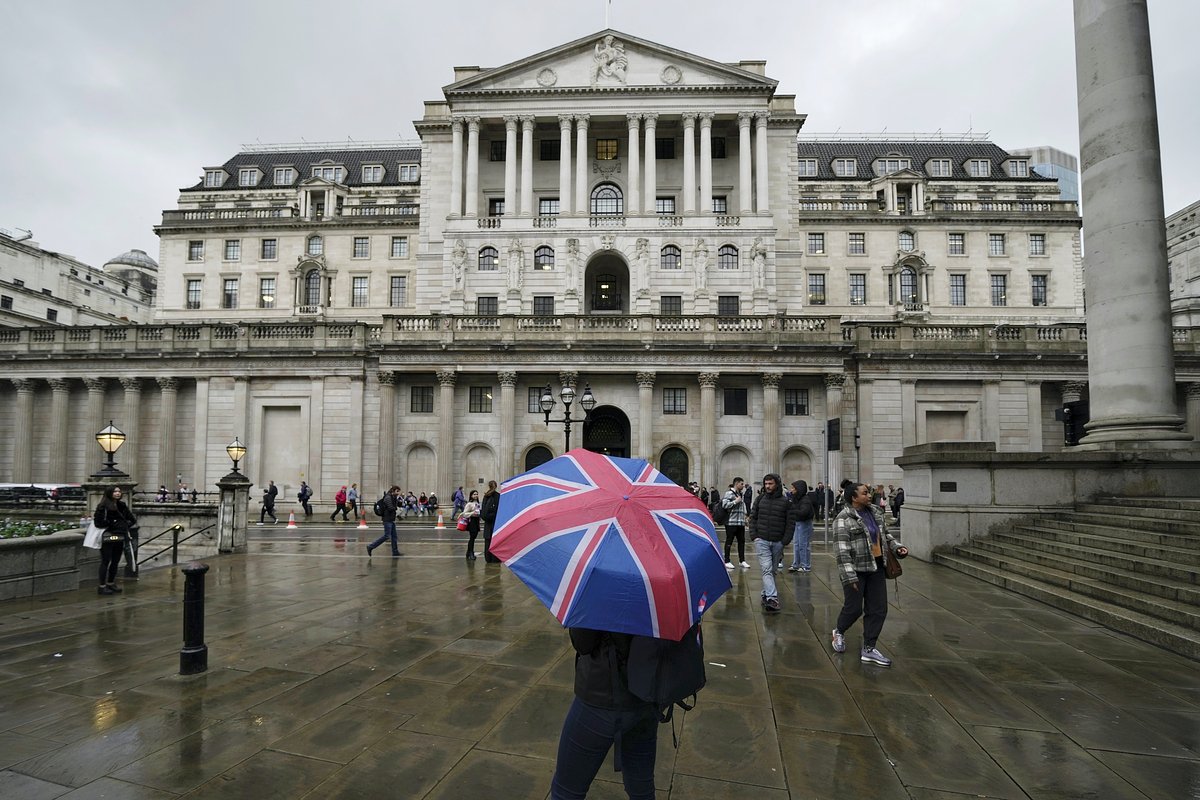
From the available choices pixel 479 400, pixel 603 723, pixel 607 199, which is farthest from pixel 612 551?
pixel 607 199

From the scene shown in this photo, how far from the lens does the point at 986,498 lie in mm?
14359

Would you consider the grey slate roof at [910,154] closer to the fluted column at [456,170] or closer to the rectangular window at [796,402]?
the fluted column at [456,170]

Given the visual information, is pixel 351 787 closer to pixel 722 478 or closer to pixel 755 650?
pixel 755 650

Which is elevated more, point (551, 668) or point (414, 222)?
point (414, 222)

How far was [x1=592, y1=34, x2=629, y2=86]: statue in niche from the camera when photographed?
37875mm

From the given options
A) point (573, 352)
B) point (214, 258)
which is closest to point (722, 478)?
point (573, 352)

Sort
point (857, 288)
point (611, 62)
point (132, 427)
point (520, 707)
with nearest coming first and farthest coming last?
point (520, 707) → point (132, 427) → point (611, 62) → point (857, 288)

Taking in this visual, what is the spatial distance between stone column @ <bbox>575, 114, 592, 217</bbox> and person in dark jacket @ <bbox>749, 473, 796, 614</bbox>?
97.4 feet

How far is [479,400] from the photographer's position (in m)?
30.6

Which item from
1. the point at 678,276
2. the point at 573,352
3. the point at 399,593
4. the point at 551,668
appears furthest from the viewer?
the point at 678,276

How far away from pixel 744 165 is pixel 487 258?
16.7m

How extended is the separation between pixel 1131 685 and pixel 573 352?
24161mm

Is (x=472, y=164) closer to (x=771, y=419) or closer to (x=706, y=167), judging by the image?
(x=706, y=167)

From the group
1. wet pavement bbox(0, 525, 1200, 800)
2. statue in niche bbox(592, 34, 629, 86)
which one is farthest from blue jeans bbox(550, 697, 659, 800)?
statue in niche bbox(592, 34, 629, 86)
